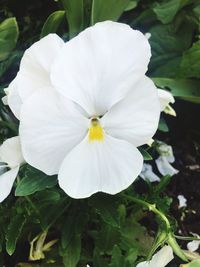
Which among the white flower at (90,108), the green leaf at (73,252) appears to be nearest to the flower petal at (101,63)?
the white flower at (90,108)

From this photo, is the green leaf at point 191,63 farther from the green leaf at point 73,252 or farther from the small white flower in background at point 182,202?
the green leaf at point 73,252

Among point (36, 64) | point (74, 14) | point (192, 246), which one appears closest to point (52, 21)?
point (74, 14)

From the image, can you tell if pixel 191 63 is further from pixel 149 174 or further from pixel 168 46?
pixel 149 174

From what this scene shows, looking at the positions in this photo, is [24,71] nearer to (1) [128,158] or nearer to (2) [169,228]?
(1) [128,158]

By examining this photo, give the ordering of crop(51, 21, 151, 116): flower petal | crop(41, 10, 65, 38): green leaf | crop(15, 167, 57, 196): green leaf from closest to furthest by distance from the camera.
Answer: crop(51, 21, 151, 116): flower petal < crop(15, 167, 57, 196): green leaf < crop(41, 10, 65, 38): green leaf

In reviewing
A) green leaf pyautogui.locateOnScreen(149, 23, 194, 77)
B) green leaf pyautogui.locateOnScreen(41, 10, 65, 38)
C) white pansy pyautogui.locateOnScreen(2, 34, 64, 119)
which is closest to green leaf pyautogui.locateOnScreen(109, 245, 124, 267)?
white pansy pyautogui.locateOnScreen(2, 34, 64, 119)

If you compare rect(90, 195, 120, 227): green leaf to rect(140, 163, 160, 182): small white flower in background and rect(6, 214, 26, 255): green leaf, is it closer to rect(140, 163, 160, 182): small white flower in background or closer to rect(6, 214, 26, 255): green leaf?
rect(6, 214, 26, 255): green leaf
